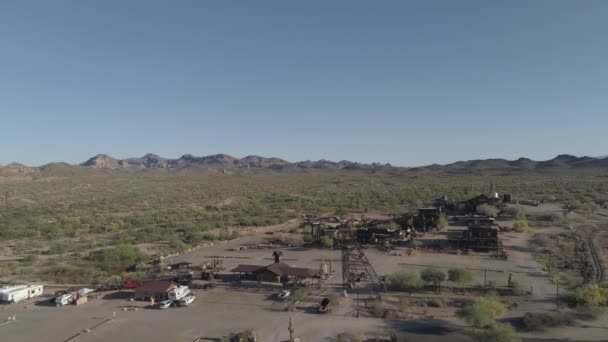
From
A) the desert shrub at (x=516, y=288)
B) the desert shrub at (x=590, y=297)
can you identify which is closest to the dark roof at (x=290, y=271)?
the desert shrub at (x=516, y=288)

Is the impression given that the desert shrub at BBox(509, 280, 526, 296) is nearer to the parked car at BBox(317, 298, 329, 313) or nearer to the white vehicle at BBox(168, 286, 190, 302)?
the parked car at BBox(317, 298, 329, 313)

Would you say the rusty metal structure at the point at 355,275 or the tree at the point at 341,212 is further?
the tree at the point at 341,212

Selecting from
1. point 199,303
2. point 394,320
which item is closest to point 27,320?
point 199,303

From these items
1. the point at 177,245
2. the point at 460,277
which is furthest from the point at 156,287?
the point at 460,277

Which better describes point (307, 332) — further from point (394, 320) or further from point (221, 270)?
point (221, 270)

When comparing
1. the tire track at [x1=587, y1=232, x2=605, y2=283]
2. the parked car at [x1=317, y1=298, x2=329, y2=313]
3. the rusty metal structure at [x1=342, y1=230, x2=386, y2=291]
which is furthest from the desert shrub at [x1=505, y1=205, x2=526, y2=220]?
the parked car at [x1=317, y1=298, x2=329, y2=313]

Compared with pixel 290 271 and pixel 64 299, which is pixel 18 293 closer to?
pixel 64 299

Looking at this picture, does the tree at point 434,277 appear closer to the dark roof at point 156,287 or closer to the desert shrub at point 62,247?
the dark roof at point 156,287
